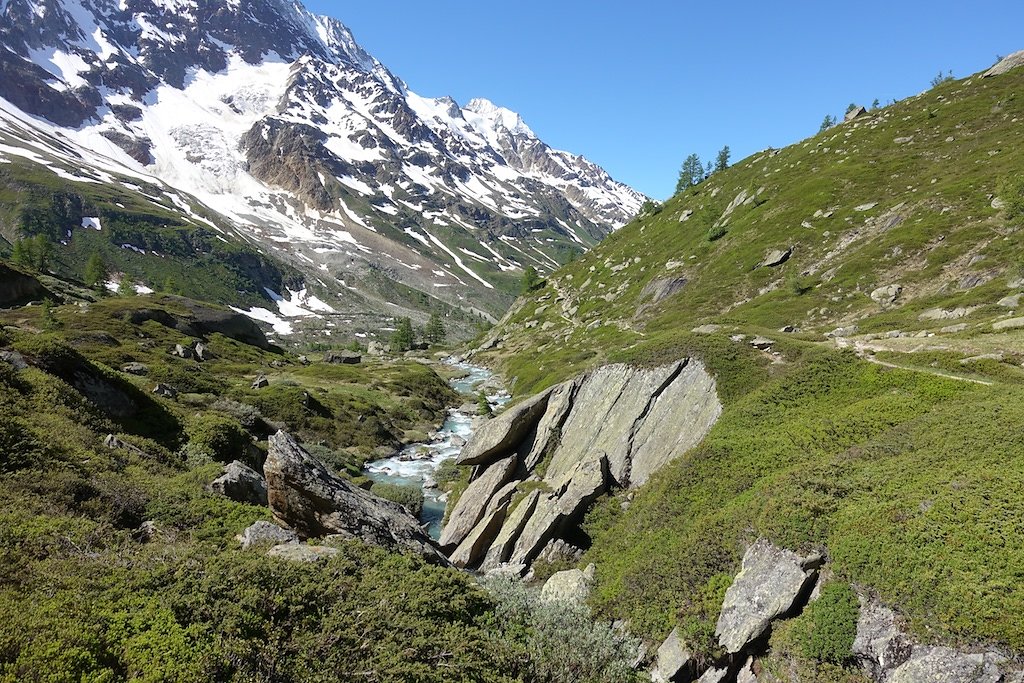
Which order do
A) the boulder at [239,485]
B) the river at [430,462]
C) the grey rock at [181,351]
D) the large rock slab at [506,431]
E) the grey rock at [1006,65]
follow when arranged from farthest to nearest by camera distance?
1. the grey rock at [1006,65]
2. the grey rock at [181,351]
3. the river at [430,462]
4. the large rock slab at [506,431]
5. the boulder at [239,485]

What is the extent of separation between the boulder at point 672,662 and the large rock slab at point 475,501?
17.1 meters

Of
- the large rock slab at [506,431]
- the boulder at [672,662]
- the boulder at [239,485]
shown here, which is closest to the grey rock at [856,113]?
the large rock slab at [506,431]

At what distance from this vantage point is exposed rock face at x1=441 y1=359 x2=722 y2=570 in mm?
28031

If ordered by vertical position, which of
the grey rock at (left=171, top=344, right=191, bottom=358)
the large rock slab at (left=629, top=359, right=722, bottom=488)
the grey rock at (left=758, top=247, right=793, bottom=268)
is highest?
the grey rock at (left=758, top=247, right=793, bottom=268)

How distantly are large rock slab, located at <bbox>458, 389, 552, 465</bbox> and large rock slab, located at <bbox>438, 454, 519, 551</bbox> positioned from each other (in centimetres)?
93

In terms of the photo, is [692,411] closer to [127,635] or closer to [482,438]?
[482,438]

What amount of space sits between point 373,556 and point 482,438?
2164 centimetres

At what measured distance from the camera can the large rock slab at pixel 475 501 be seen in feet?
107

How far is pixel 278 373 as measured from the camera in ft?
306

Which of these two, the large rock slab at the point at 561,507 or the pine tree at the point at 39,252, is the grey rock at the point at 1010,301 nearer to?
the large rock slab at the point at 561,507

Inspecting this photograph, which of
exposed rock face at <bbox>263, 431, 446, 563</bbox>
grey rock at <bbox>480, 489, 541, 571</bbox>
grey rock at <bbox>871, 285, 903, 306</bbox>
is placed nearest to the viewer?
exposed rock face at <bbox>263, 431, 446, 563</bbox>

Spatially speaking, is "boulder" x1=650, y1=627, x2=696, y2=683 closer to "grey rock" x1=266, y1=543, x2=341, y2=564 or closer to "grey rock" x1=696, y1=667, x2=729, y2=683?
"grey rock" x1=696, y1=667, x2=729, y2=683

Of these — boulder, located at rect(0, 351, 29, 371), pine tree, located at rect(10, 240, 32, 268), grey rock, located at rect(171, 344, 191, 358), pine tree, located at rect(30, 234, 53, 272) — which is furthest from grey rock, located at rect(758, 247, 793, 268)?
pine tree, located at rect(30, 234, 53, 272)

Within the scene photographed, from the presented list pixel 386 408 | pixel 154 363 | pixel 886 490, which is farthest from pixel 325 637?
pixel 386 408
